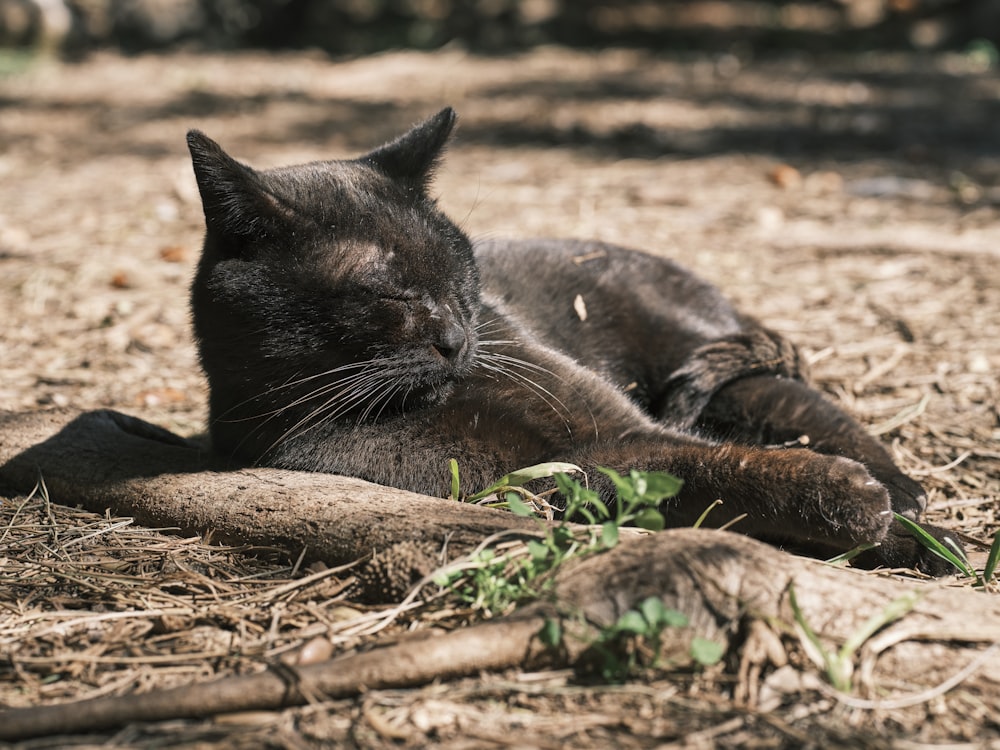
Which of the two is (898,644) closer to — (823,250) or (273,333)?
(273,333)

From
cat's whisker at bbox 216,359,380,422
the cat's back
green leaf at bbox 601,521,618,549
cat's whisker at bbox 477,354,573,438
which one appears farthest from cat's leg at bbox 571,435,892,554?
the cat's back

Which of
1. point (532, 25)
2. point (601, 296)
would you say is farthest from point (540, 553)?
point (532, 25)

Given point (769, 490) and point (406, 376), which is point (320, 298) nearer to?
point (406, 376)

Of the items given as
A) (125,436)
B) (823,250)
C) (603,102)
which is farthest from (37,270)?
(603,102)

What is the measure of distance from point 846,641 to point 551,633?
52cm

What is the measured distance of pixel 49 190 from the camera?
6.41 metres

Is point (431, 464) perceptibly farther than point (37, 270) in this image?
No

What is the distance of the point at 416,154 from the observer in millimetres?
2848

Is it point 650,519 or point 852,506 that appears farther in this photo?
point 852,506

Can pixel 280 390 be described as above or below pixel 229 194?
below

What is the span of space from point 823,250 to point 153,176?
4.30 meters

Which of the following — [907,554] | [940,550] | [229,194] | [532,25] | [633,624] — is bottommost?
[907,554]

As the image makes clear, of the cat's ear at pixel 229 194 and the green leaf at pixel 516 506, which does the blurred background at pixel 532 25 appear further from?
the green leaf at pixel 516 506

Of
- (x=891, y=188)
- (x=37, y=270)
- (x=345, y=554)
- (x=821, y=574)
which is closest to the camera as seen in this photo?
(x=821, y=574)
